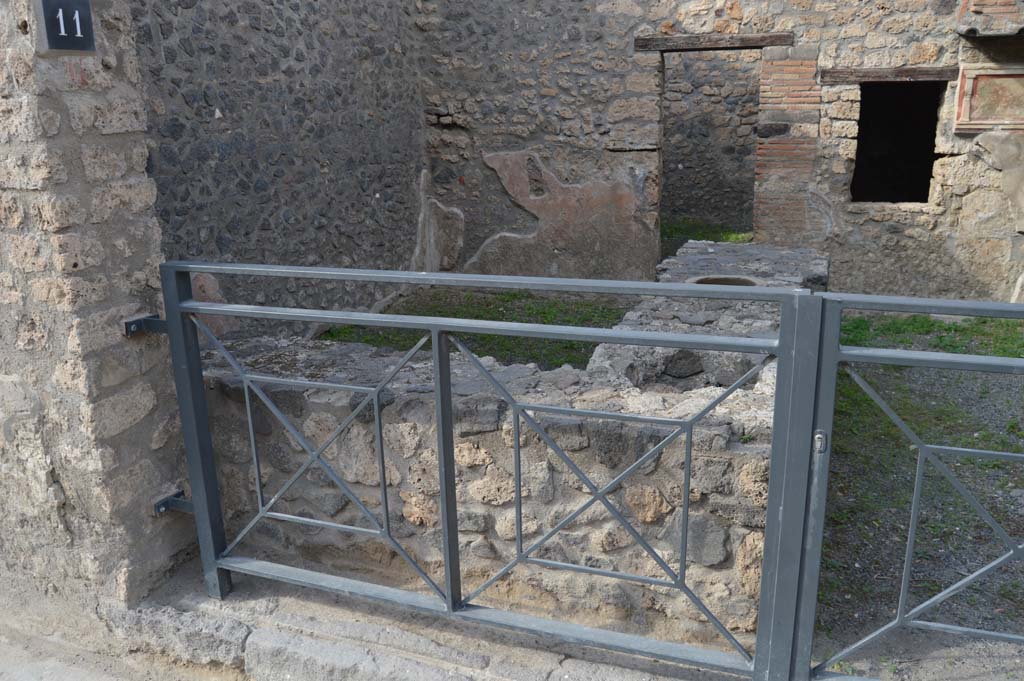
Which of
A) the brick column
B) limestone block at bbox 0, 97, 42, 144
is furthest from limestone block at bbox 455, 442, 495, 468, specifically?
the brick column

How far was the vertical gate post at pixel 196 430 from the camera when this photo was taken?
264 cm

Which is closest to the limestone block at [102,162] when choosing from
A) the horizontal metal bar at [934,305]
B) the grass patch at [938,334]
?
the horizontal metal bar at [934,305]

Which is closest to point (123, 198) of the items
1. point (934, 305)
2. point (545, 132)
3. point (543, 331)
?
point (543, 331)

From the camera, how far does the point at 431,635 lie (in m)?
2.67

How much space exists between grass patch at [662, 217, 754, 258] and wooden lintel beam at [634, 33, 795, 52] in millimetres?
2594

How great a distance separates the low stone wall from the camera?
251 cm

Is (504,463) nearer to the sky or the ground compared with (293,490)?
nearer to the sky

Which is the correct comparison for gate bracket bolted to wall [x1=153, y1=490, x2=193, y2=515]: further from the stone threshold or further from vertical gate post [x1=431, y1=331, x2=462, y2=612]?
vertical gate post [x1=431, y1=331, x2=462, y2=612]

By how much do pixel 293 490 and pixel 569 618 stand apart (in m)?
1.04

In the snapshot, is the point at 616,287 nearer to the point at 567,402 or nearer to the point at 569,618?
the point at 567,402

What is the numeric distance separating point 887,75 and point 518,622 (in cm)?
597

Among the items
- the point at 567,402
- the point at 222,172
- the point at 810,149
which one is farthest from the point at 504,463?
the point at 810,149

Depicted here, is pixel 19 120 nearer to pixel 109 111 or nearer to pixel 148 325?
pixel 109 111

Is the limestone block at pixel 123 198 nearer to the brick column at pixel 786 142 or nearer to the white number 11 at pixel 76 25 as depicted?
the white number 11 at pixel 76 25
